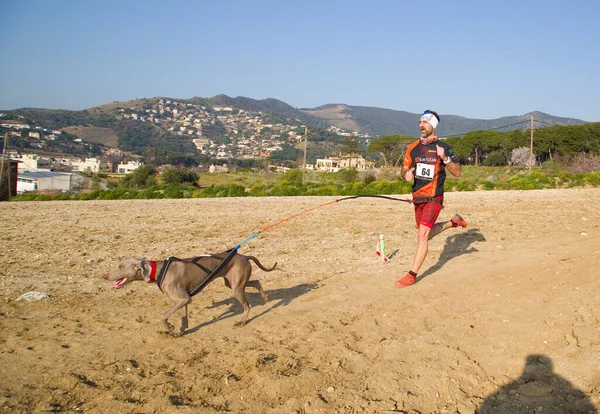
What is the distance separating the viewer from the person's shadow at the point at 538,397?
4301mm

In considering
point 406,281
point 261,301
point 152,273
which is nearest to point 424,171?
point 406,281

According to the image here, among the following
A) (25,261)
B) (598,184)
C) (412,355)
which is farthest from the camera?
(598,184)

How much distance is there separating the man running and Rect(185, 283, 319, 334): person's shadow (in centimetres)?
146

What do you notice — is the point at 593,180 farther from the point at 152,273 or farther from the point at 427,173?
the point at 152,273

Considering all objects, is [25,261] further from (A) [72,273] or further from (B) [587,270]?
(B) [587,270]

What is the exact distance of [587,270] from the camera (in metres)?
7.73

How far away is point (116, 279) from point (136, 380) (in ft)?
5.05

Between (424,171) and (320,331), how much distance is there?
3142 millimetres

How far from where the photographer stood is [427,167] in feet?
25.5

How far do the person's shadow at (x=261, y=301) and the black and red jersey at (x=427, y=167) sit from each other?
2186 millimetres

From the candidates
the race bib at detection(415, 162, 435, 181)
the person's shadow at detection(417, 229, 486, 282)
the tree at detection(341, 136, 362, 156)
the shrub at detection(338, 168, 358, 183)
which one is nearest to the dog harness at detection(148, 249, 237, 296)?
the race bib at detection(415, 162, 435, 181)

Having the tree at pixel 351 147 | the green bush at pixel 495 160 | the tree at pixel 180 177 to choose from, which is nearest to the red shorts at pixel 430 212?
the tree at pixel 180 177

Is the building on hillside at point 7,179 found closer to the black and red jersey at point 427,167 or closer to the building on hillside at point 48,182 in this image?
the building on hillside at point 48,182

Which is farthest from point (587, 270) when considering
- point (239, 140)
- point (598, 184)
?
point (239, 140)
